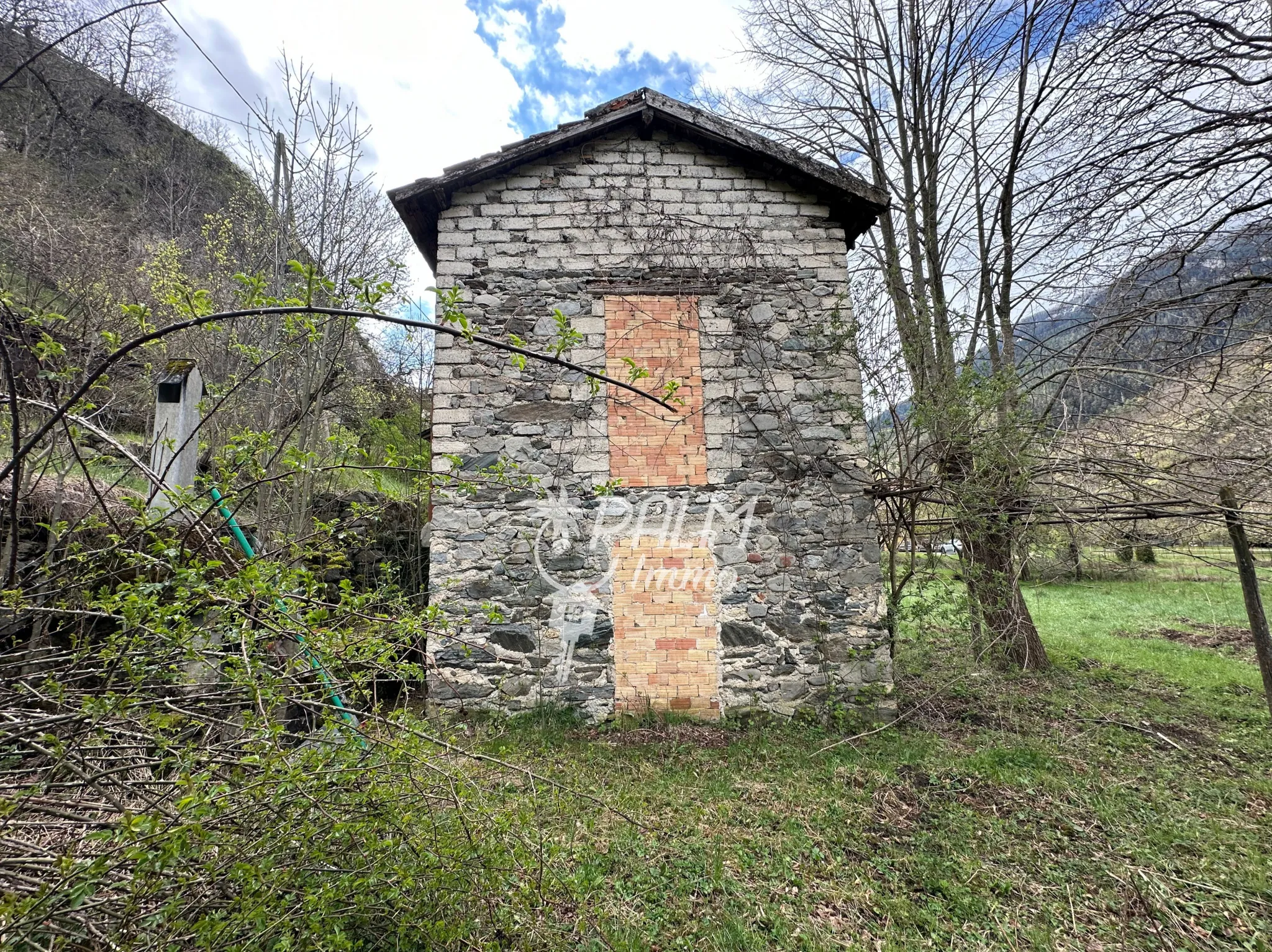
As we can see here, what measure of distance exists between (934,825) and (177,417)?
4.96 meters

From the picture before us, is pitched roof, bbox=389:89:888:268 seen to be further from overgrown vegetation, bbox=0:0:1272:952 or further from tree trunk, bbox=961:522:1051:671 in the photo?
tree trunk, bbox=961:522:1051:671

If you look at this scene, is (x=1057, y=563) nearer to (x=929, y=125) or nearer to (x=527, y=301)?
(x=527, y=301)

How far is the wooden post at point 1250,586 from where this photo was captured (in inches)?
159

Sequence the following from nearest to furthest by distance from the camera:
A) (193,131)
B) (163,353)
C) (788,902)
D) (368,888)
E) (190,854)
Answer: (190,854) → (368,888) → (788,902) → (163,353) → (193,131)

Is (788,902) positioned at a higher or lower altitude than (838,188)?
lower

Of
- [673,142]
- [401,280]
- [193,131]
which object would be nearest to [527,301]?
[673,142]

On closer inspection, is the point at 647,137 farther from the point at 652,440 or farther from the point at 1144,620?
the point at 1144,620

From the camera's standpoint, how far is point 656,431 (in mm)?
5375

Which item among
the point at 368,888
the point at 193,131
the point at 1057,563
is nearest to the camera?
the point at 368,888

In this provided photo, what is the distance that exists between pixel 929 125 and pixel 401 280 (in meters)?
7.75

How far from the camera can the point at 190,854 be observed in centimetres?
156

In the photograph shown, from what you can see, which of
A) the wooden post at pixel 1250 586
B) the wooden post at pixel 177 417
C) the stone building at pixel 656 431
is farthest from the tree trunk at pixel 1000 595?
the wooden post at pixel 177 417

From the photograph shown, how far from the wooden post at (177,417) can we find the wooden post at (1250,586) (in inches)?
255

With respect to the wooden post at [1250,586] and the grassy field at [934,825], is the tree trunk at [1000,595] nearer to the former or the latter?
the grassy field at [934,825]
